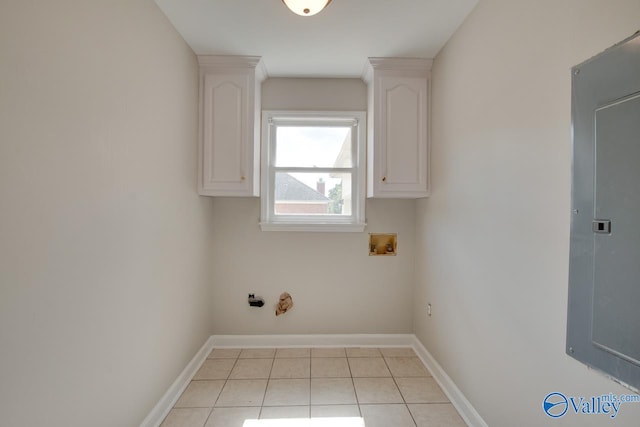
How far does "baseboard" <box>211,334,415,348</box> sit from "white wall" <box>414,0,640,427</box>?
2.17ft

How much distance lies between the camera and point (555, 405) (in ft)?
3.78

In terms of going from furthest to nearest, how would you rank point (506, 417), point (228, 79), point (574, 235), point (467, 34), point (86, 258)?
point (228, 79) < point (467, 34) < point (506, 417) < point (86, 258) < point (574, 235)

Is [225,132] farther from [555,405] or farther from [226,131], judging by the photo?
[555,405]

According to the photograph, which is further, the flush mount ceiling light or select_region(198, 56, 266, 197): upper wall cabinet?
select_region(198, 56, 266, 197): upper wall cabinet

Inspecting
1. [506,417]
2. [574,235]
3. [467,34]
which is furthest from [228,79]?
[506,417]

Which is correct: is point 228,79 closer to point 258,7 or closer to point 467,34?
point 258,7

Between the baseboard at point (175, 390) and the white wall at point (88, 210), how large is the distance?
0.20 ft

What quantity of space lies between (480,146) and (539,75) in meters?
0.50

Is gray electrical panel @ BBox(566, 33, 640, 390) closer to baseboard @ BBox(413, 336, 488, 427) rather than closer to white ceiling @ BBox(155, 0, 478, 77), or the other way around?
baseboard @ BBox(413, 336, 488, 427)

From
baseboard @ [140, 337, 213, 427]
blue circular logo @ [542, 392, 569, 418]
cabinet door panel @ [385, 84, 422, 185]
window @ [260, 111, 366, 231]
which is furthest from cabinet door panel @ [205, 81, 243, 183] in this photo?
blue circular logo @ [542, 392, 569, 418]

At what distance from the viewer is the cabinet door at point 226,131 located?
2430 mm

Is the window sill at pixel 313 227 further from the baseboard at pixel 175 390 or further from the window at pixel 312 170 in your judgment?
the baseboard at pixel 175 390

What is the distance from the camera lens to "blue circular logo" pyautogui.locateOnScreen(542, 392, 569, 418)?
1.11m

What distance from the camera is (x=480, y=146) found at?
5.65 ft
